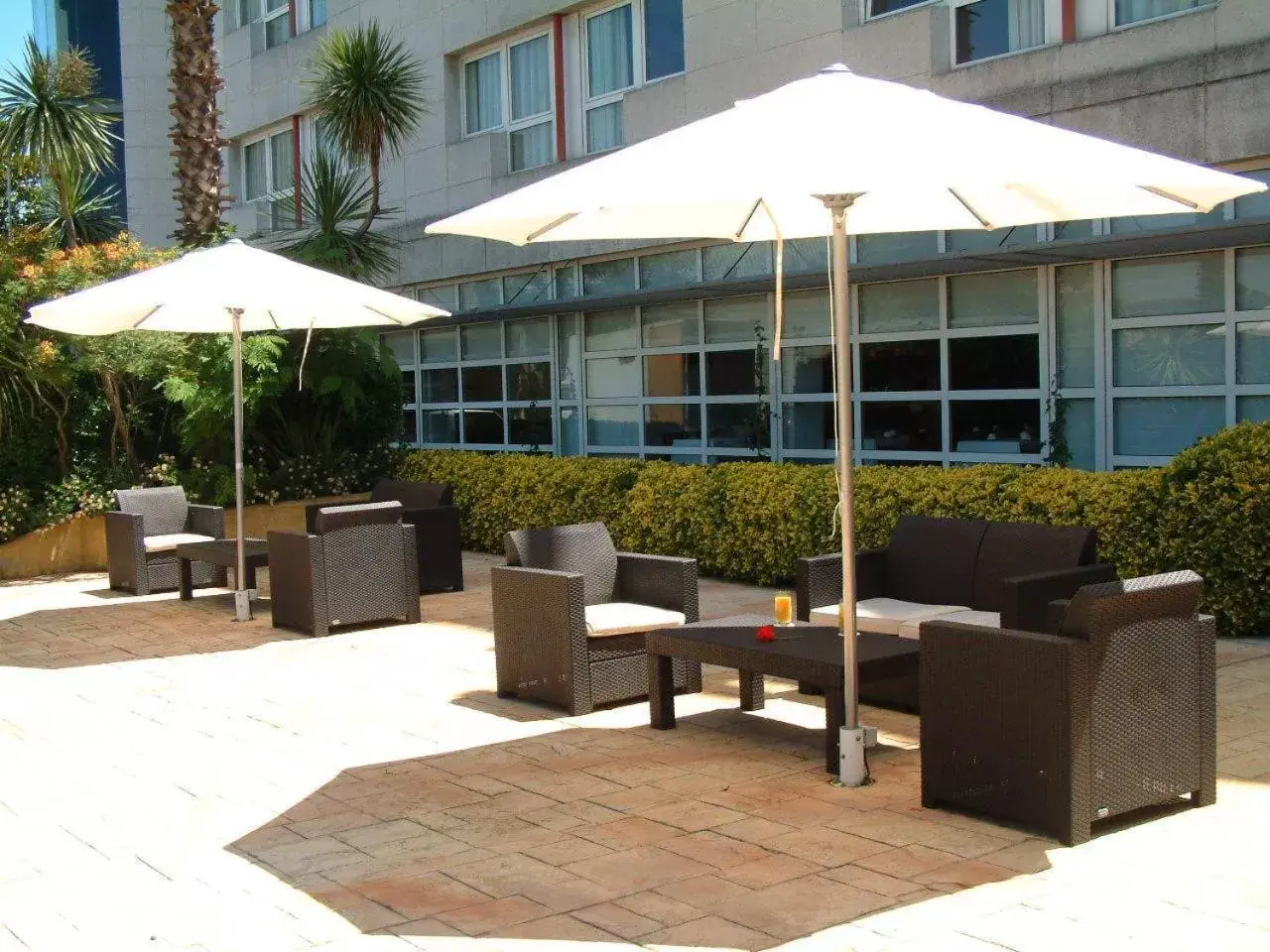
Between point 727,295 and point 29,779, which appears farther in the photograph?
point 727,295

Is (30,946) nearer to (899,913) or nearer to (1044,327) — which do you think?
(899,913)

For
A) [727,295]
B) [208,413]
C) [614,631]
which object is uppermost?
[727,295]

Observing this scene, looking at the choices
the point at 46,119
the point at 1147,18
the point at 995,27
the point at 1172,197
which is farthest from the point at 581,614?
the point at 46,119

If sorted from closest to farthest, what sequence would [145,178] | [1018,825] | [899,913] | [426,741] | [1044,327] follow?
[899,913] < [1018,825] < [426,741] < [1044,327] < [145,178]

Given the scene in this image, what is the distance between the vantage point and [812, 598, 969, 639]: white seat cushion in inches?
279

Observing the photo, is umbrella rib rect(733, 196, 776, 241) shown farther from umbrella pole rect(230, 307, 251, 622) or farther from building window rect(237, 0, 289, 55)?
building window rect(237, 0, 289, 55)

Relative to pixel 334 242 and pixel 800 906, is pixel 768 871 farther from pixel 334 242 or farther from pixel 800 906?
pixel 334 242

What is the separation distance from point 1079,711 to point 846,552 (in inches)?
51.8

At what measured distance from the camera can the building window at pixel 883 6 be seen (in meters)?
12.9

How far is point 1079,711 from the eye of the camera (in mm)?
4840

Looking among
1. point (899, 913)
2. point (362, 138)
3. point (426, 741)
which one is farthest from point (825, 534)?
point (362, 138)

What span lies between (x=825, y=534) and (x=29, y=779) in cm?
629

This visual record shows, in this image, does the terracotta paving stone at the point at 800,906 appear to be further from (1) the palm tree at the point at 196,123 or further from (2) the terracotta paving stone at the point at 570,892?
(1) the palm tree at the point at 196,123

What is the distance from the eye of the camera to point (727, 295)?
14.9 meters
